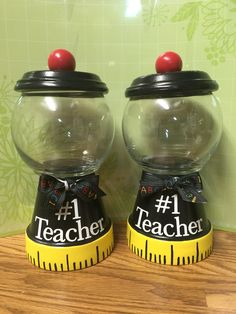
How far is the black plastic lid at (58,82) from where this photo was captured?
52cm

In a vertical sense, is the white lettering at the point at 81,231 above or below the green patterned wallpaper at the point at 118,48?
below

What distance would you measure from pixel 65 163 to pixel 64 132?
0.22ft

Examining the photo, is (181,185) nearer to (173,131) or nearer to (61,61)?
(173,131)

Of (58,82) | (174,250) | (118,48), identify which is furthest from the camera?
(118,48)

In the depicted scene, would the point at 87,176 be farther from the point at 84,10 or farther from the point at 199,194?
the point at 84,10

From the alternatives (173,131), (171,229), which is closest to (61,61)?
(173,131)

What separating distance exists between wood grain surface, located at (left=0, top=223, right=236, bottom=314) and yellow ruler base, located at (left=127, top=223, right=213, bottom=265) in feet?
0.04

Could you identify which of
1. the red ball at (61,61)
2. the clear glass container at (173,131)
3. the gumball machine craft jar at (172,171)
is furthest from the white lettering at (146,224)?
the red ball at (61,61)

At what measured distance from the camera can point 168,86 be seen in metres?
0.53

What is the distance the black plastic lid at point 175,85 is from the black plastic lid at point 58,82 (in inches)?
3.7

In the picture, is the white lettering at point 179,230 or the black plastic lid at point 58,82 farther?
the white lettering at point 179,230

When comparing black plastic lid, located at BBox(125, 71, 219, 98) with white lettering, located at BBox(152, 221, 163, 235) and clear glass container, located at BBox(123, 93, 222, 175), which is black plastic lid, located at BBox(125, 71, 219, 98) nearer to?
clear glass container, located at BBox(123, 93, 222, 175)

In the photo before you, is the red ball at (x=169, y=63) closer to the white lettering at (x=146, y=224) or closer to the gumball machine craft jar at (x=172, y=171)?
the gumball machine craft jar at (x=172, y=171)

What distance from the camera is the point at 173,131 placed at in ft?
2.19
